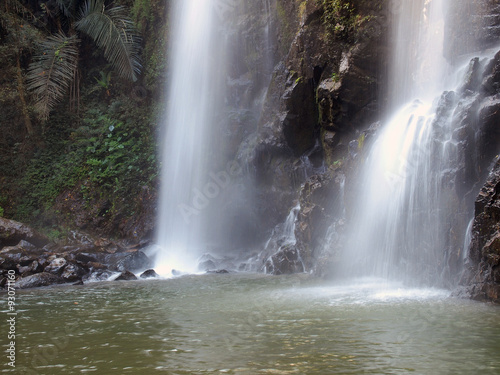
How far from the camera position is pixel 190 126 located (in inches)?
731

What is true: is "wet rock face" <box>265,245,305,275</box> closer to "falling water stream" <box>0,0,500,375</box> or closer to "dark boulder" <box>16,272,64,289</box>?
"falling water stream" <box>0,0,500,375</box>

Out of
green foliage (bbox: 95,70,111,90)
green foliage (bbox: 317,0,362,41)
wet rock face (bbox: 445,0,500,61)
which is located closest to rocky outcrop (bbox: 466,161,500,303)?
wet rock face (bbox: 445,0,500,61)

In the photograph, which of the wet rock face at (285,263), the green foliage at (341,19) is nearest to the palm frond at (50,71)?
the green foliage at (341,19)

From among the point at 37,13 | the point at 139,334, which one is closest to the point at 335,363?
the point at 139,334

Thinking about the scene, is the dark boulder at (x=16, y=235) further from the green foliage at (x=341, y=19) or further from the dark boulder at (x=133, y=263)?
the green foliage at (x=341, y=19)

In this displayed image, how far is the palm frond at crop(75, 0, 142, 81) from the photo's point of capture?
20750 mm

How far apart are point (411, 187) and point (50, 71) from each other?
56.1ft

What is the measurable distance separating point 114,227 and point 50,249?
2.84 m

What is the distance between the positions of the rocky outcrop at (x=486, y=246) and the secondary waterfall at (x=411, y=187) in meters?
1.07

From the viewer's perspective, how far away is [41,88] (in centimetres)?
1978

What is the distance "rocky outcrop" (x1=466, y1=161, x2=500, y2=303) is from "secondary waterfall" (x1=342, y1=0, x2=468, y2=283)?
1071 mm

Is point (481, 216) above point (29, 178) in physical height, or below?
below

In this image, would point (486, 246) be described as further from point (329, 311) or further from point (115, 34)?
point (115, 34)

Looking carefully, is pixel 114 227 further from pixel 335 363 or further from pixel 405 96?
pixel 335 363
